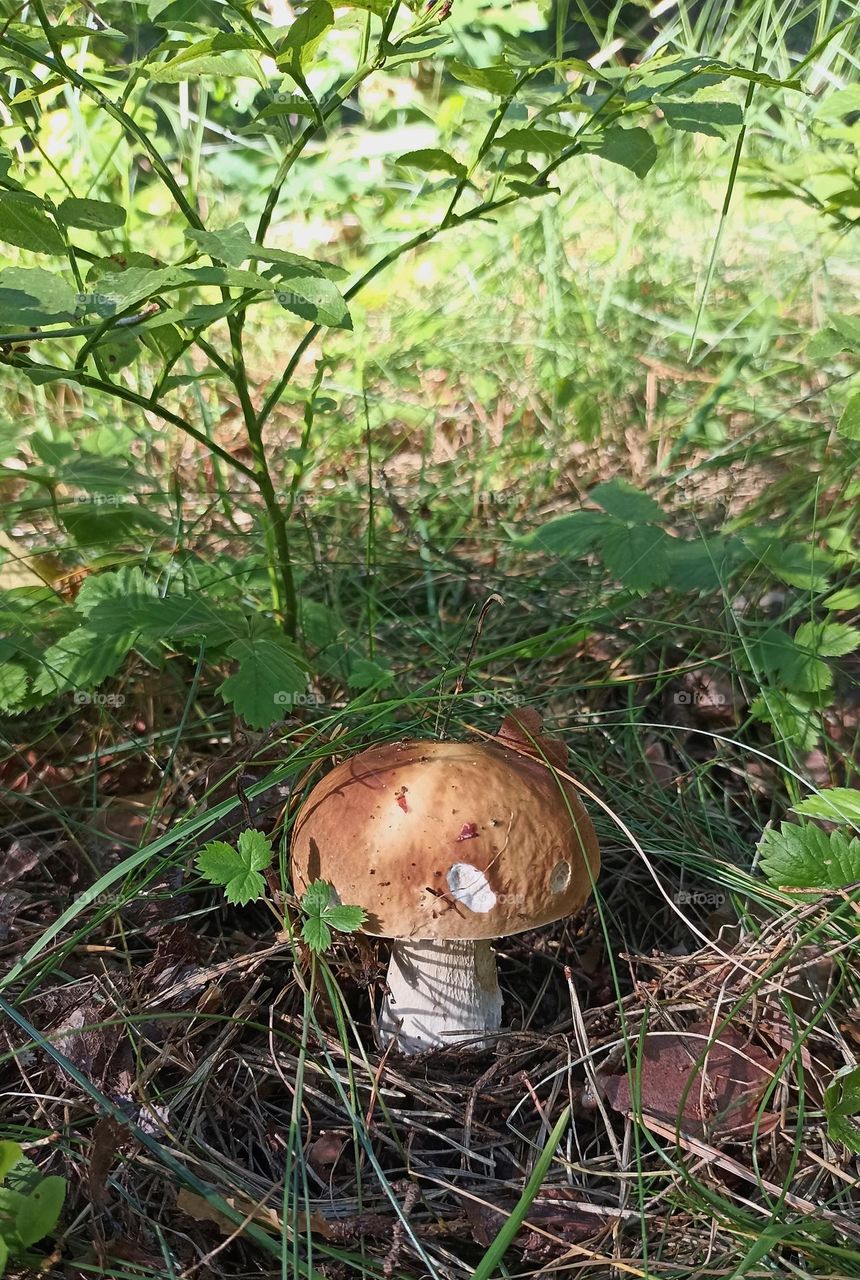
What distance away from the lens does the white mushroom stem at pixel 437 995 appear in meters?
1.61

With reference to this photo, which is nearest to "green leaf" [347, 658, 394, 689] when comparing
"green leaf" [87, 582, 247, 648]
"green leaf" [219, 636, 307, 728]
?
"green leaf" [219, 636, 307, 728]

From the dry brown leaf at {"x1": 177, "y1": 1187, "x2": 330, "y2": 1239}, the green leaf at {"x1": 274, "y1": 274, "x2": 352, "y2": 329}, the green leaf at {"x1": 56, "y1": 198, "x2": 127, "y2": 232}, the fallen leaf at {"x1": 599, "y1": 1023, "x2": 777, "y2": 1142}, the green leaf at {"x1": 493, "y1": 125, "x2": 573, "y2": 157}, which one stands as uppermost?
the green leaf at {"x1": 493, "y1": 125, "x2": 573, "y2": 157}

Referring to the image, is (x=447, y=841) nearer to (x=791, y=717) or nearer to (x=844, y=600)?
(x=791, y=717)

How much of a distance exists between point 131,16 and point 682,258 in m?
2.47

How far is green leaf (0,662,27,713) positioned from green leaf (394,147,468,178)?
1333mm

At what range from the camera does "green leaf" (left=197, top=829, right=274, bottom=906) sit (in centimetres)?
143

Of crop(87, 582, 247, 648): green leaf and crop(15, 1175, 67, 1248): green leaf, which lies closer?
crop(15, 1175, 67, 1248): green leaf

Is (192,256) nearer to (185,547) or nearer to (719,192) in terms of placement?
(185,547)

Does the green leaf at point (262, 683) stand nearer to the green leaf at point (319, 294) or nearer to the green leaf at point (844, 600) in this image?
the green leaf at point (319, 294)

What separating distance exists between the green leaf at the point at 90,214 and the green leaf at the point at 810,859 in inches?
62.9

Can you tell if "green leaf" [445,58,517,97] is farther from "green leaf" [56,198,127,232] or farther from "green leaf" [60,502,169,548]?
"green leaf" [60,502,169,548]

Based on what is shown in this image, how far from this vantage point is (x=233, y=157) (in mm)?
5281

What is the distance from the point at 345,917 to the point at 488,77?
4.73 feet

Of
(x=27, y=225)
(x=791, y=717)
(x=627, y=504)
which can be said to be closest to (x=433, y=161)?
(x=27, y=225)
